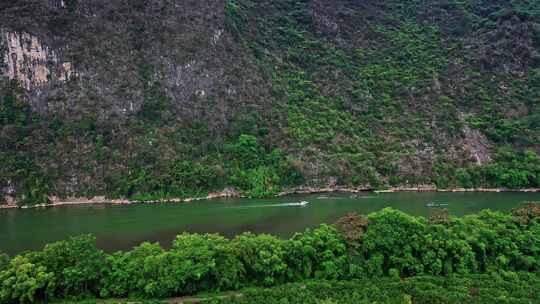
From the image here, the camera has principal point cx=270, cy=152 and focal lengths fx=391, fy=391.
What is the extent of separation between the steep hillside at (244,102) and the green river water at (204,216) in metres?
5.60

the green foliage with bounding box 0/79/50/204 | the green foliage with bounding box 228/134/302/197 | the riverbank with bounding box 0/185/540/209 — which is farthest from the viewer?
the green foliage with bounding box 228/134/302/197

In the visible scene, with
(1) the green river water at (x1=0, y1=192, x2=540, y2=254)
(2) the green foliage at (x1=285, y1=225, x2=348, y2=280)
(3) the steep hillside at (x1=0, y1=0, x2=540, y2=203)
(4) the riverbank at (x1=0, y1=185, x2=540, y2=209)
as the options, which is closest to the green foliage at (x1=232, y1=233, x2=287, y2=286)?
(2) the green foliage at (x1=285, y1=225, x2=348, y2=280)

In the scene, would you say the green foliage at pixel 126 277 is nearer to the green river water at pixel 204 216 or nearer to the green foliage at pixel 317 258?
the green foliage at pixel 317 258

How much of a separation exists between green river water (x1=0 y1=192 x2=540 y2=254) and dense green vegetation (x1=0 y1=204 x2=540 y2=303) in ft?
33.4

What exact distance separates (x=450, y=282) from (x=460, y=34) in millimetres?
85084

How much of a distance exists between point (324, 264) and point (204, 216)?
23052 mm

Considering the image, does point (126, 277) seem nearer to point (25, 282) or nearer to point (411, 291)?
point (25, 282)

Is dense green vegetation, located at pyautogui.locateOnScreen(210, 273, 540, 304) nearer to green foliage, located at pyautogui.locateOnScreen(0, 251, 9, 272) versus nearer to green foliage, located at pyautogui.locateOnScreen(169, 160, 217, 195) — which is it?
green foliage, located at pyautogui.locateOnScreen(0, 251, 9, 272)

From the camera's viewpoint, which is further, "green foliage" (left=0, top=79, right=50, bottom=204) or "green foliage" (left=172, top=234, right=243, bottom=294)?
"green foliage" (left=0, top=79, right=50, bottom=204)

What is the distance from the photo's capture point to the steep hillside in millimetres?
62844

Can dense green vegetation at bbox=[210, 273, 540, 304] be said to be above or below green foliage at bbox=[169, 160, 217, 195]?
below

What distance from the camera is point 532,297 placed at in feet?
82.1

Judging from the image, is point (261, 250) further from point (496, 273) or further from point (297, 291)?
point (496, 273)

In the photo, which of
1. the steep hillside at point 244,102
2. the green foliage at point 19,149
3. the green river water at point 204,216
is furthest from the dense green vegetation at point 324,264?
the steep hillside at point 244,102
